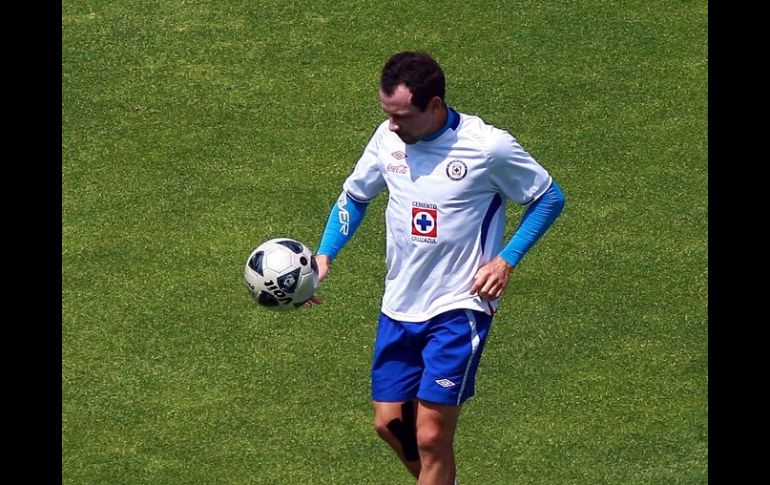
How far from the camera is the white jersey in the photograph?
8.97 metres

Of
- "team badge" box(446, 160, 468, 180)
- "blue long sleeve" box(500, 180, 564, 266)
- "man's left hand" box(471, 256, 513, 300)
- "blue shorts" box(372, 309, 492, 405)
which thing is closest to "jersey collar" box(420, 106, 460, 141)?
"team badge" box(446, 160, 468, 180)

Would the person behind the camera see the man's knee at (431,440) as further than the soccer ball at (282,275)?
No

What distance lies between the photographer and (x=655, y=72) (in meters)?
14.2

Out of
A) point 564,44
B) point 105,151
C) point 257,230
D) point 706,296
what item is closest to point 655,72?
point 564,44

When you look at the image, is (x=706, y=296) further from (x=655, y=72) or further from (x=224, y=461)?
(x=224, y=461)

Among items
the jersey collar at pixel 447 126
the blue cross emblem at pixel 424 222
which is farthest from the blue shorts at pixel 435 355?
the jersey collar at pixel 447 126

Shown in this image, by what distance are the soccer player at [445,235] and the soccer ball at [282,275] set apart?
507 millimetres

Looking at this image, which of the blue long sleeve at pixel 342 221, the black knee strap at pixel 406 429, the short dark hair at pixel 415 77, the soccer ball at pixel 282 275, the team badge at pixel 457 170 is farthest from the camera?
the blue long sleeve at pixel 342 221

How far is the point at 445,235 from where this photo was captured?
29.6ft

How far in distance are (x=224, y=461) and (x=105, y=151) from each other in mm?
4143

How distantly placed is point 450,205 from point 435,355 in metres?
0.91

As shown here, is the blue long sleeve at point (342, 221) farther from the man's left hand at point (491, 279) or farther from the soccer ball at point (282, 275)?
the man's left hand at point (491, 279)

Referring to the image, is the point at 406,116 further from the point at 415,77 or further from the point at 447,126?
the point at 447,126

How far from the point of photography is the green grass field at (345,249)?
34.6ft
